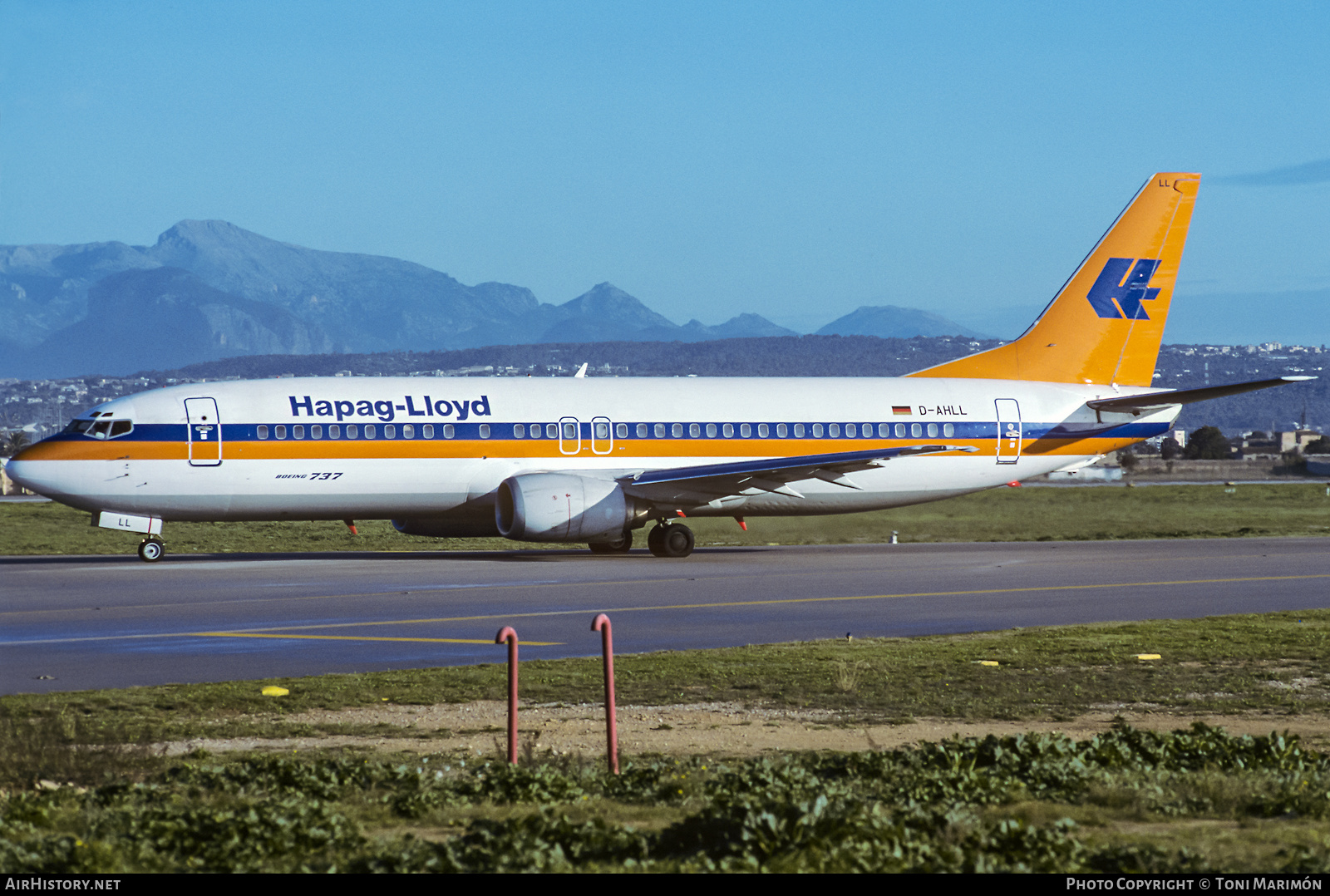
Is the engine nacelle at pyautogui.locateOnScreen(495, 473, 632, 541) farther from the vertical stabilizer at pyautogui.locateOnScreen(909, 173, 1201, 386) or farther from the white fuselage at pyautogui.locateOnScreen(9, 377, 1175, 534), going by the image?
the vertical stabilizer at pyautogui.locateOnScreen(909, 173, 1201, 386)

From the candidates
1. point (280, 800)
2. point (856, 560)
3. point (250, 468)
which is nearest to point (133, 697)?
point (280, 800)

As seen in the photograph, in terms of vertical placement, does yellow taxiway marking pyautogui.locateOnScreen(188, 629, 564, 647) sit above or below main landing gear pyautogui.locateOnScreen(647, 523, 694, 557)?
below

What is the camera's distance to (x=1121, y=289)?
3731cm

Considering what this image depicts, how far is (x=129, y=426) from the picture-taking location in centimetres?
2906

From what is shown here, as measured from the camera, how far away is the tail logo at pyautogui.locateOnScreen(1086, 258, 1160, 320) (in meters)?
37.2

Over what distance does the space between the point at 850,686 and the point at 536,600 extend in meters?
9.49

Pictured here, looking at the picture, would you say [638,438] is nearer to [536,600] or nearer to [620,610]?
[536,600]

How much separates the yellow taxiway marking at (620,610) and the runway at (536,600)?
0.19 feet

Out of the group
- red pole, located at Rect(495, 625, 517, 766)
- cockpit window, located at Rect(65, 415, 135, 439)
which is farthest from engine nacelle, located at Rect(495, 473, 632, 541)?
red pole, located at Rect(495, 625, 517, 766)

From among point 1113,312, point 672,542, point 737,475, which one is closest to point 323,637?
point 737,475

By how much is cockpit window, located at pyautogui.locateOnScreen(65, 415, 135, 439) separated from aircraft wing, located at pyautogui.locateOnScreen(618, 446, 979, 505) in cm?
1021

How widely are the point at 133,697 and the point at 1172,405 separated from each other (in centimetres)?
2931

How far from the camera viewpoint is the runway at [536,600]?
16.2m

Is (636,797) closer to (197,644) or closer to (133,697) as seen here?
(133,697)
